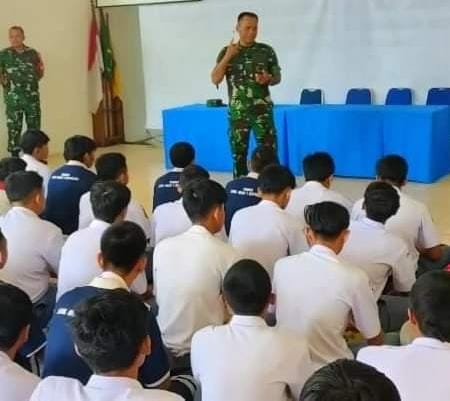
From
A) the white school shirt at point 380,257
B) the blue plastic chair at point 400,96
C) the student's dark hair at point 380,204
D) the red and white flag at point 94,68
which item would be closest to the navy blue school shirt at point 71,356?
the white school shirt at point 380,257

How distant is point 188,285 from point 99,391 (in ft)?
3.53

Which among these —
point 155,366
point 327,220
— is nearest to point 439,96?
point 327,220

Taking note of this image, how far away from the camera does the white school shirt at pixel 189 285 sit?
2650 millimetres

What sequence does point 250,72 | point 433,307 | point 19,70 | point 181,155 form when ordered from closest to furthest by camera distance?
point 433,307 → point 181,155 → point 250,72 → point 19,70

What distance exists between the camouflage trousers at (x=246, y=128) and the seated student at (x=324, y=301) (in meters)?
3.52

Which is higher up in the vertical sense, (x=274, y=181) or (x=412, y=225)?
(x=274, y=181)

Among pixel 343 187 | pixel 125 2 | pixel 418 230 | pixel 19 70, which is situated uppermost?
pixel 125 2

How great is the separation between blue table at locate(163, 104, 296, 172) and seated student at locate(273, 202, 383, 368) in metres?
4.85

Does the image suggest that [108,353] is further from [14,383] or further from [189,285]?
[189,285]

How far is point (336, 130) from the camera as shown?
276 inches

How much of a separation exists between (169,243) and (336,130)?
4508mm

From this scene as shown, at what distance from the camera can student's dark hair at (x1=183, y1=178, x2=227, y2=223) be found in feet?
9.61

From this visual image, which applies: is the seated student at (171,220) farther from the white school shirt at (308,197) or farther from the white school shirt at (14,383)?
the white school shirt at (14,383)

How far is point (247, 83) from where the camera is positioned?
5898 millimetres
